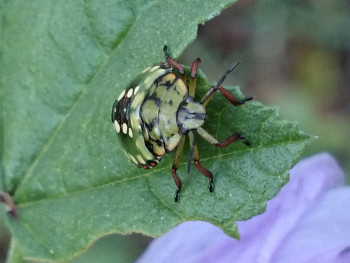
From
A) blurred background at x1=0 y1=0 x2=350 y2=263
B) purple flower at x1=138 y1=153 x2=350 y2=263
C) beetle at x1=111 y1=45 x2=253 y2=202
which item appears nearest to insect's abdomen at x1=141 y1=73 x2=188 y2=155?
beetle at x1=111 y1=45 x2=253 y2=202

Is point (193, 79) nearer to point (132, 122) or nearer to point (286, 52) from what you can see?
point (132, 122)

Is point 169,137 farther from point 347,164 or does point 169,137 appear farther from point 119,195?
point 347,164

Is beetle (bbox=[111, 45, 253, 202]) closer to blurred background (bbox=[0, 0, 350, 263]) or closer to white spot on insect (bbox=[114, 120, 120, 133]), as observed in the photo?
white spot on insect (bbox=[114, 120, 120, 133])

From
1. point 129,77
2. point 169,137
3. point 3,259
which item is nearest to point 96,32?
point 129,77

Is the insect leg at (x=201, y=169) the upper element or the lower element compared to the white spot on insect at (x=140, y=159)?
upper

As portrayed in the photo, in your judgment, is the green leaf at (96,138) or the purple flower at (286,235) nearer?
the green leaf at (96,138)

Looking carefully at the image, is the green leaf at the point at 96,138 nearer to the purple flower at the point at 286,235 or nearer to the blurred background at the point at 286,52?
the purple flower at the point at 286,235

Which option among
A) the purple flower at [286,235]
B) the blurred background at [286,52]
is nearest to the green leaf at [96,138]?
the purple flower at [286,235]
